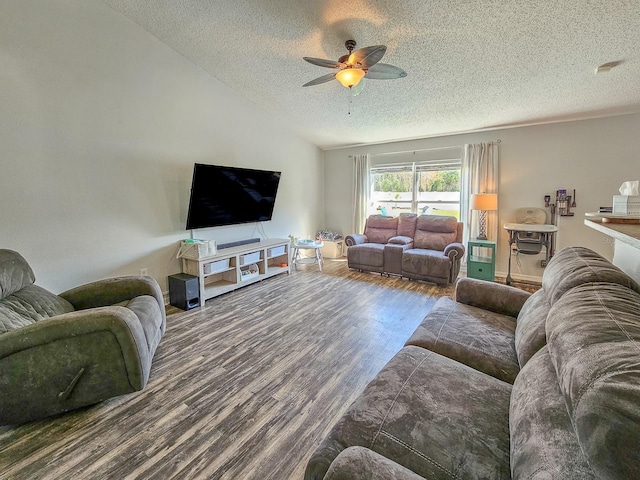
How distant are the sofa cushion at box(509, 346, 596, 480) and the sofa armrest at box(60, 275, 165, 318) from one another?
8.58 feet

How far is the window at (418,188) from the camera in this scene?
506cm

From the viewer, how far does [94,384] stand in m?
1.75

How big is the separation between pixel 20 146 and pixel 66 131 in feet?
1.22

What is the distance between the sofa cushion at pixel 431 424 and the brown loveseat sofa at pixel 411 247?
3.04m

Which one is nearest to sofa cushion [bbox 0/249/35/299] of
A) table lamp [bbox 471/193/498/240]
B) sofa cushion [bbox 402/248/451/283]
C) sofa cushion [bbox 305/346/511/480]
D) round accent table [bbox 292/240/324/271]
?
sofa cushion [bbox 305/346/511/480]

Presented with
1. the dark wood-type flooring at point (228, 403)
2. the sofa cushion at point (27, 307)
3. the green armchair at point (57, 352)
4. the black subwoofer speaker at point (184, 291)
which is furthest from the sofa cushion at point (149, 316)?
the black subwoofer speaker at point (184, 291)

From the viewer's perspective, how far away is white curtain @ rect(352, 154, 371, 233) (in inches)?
228

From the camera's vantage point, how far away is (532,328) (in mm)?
1441

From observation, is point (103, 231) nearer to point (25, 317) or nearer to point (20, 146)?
point (20, 146)

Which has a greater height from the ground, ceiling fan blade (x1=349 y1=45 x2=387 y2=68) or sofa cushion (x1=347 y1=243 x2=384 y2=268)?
ceiling fan blade (x1=349 y1=45 x2=387 y2=68)

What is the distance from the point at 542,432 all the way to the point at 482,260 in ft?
12.7

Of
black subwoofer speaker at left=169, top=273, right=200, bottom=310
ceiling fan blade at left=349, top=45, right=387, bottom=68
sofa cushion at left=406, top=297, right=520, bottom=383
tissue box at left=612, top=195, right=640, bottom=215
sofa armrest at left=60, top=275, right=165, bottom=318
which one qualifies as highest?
ceiling fan blade at left=349, top=45, right=387, bottom=68

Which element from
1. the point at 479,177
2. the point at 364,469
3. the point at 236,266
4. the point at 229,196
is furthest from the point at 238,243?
the point at 479,177

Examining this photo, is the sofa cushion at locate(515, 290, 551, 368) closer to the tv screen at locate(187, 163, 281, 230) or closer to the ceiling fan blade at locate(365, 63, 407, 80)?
the ceiling fan blade at locate(365, 63, 407, 80)
